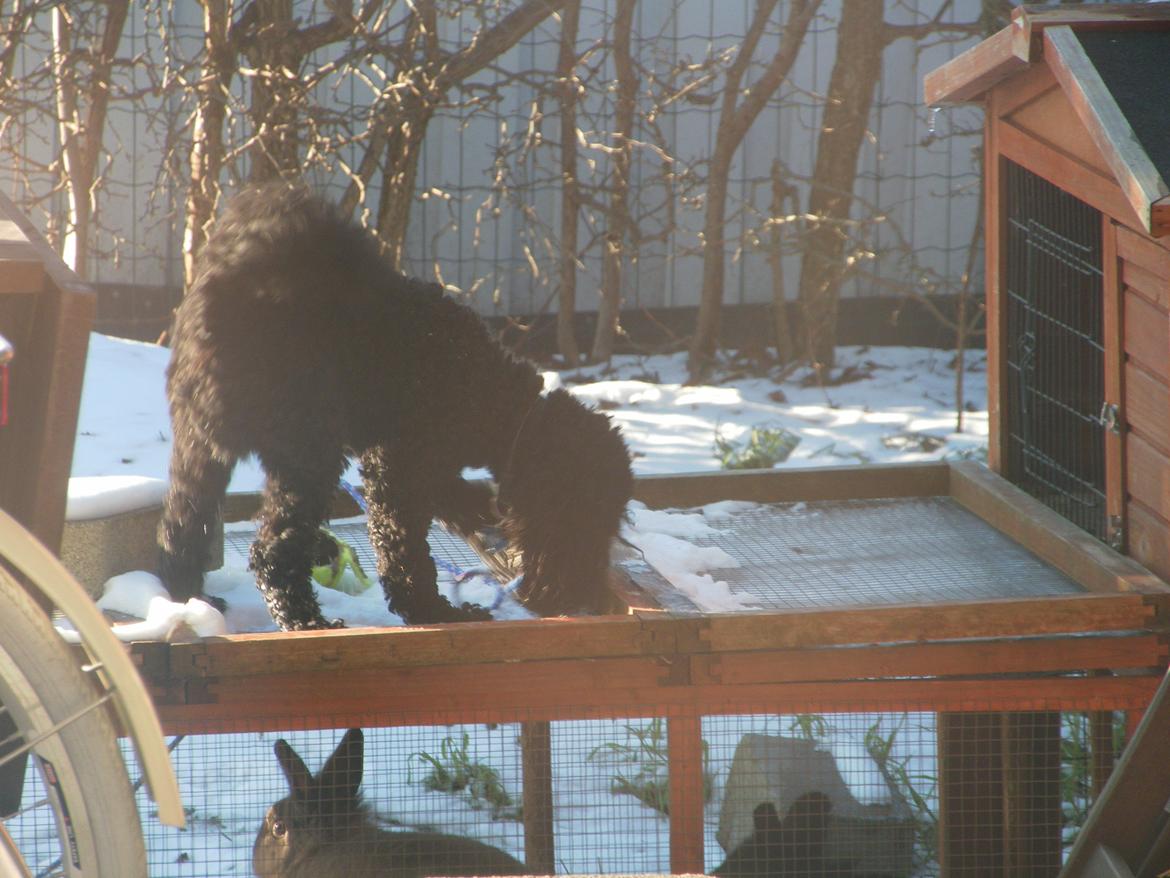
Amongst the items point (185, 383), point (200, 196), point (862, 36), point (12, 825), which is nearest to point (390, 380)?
point (185, 383)

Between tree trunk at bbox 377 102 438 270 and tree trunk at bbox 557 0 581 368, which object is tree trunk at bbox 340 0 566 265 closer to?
tree trunk at bbox 377 102 438 270

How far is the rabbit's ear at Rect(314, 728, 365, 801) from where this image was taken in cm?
227

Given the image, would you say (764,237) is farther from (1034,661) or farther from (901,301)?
(1034,661)

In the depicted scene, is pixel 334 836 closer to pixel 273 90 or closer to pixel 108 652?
pixel 108 652

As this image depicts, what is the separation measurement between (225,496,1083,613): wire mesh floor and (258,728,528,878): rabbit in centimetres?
61

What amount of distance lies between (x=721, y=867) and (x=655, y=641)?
2.39ft

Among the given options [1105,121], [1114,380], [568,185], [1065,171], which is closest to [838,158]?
[568,185]

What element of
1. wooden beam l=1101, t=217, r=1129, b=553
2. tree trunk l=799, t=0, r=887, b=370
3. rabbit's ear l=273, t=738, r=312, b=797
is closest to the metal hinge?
wooden beam l=1101, t=217, r=1129, b=553

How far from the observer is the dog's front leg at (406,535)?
91.4 inches

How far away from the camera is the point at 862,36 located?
6238 millimetres

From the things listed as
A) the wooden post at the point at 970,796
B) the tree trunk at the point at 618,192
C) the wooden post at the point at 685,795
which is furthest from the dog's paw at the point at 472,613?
the tree trunk at the point at 618,192

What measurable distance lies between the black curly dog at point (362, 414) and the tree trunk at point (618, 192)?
353 cm

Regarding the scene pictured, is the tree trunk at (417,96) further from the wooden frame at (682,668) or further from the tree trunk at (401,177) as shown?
the wooden frame at (682,668)

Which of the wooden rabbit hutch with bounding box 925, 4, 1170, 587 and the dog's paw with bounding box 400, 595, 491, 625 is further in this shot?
the dog's paw with bounding box 400, 595, 491, 625
